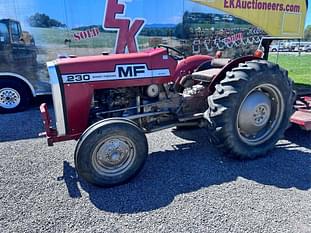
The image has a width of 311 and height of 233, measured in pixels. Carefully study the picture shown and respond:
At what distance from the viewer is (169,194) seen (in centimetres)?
303

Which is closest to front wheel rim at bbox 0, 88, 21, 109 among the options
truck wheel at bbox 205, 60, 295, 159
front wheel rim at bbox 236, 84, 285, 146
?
truck wheel at bbox 205, 60, 295, 159

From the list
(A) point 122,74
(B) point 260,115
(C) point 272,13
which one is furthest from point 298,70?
(A) point 122,74

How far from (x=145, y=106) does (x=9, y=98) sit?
4.29 metres

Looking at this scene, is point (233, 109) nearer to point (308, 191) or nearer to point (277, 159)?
point (277, 159)

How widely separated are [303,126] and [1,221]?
3871 mm

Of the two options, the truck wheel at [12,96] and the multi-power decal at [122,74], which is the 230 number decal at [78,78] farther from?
the truck wheel at [12,96]

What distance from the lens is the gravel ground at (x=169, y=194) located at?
259cm

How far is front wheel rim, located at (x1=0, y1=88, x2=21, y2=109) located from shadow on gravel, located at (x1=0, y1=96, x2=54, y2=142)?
0.33 m

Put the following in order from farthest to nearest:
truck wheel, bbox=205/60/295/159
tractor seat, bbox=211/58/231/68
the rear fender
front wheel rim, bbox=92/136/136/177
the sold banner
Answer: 1. the sold banner
2. tractor seat, bbox=211/58/231/68
3. the rear fender
4. truck wheel, bbox=205/60/295/159
5. front wheel rim, bbox=92/136/136/177

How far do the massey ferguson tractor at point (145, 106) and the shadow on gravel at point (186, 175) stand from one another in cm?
16

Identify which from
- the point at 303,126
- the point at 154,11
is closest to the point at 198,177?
the point at 303,126

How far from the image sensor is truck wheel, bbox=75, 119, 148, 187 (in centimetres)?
300

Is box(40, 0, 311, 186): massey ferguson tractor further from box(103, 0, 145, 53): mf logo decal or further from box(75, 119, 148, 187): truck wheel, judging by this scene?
box(103, 0, 145, 53): mf logo decal

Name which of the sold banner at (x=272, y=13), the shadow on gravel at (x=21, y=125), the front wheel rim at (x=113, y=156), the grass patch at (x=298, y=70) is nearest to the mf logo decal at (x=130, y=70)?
the front wheel rim at (x=113, y=156)
